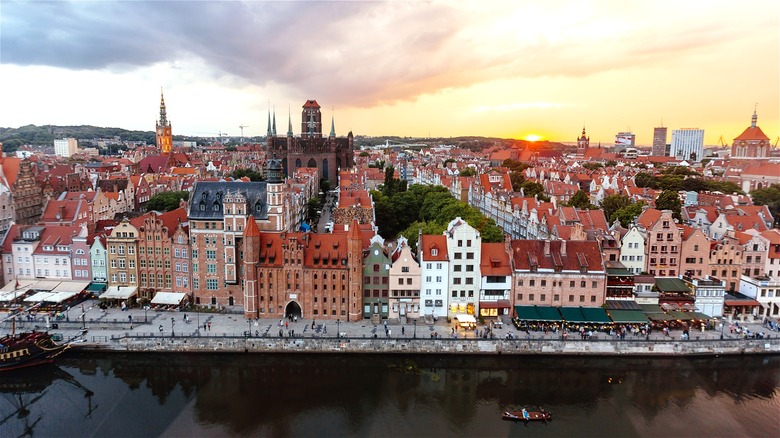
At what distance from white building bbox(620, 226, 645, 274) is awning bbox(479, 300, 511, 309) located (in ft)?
55.4

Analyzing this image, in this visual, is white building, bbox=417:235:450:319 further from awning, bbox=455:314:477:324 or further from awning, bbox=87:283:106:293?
awning, bbox=87:283:106:293

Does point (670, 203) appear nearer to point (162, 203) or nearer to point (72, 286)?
point (72, 286)

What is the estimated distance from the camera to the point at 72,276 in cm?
6594

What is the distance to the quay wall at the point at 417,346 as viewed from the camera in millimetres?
53438

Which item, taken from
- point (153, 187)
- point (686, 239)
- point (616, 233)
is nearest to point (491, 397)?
point (616, 233)

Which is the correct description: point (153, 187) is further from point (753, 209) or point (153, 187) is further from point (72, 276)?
point (753, 209)

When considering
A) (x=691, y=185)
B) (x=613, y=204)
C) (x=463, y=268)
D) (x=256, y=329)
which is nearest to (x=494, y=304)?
(x=463, y=268)

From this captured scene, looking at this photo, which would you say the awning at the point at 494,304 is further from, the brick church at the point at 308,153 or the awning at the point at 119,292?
the brick church at the point at 308,153

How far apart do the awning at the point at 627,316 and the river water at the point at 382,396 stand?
13.9 ft

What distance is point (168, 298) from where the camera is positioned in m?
61.2

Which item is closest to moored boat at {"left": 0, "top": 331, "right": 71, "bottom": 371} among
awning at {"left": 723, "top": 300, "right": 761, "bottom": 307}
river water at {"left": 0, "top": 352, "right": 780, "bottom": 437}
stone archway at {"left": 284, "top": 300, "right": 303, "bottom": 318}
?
river water at {"left": 0, "top": 352, "right": 780, "bottom": 437}

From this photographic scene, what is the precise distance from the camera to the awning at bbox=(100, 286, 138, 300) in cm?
6097

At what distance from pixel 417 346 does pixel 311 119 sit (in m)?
147

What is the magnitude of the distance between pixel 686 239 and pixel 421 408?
42224 mm
